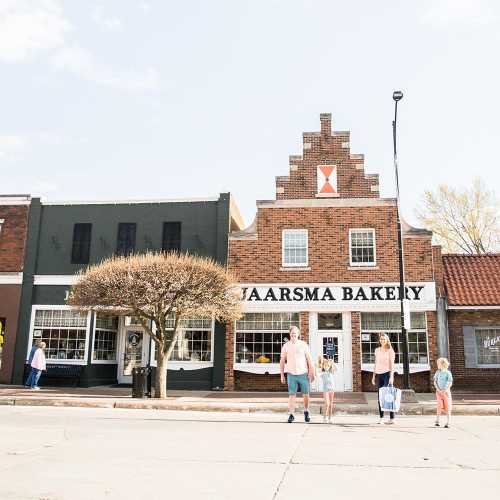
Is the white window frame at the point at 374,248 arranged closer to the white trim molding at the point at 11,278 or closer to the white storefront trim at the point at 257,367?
the white storefront trim at the point at 257,367

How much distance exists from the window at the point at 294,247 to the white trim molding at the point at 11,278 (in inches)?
398

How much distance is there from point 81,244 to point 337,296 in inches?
389

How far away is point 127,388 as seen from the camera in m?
20.7

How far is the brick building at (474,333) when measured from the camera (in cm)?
1955

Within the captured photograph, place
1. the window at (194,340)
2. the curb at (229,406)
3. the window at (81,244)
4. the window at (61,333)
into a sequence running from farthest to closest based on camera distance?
the window at (81,244) → the window at (61,333) → the window at (194,340) → the curb at (229,406)

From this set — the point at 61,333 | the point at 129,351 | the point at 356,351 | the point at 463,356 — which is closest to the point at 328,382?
the point at 356,351

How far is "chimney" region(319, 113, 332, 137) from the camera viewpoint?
21.5 metres

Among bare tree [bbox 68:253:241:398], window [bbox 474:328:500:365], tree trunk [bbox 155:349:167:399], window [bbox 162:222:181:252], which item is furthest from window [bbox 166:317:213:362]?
window [bbox 474:328:500:365]

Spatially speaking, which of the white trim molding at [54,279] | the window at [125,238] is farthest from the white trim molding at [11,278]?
the window at [125,238]

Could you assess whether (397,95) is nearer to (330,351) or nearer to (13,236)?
(330,351)

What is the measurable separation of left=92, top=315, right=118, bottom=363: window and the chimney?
10832 millimetres

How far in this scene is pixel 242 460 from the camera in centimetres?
693

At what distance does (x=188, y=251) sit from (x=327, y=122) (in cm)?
714

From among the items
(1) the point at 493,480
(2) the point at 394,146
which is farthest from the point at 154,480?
(2) the point at 394,146
